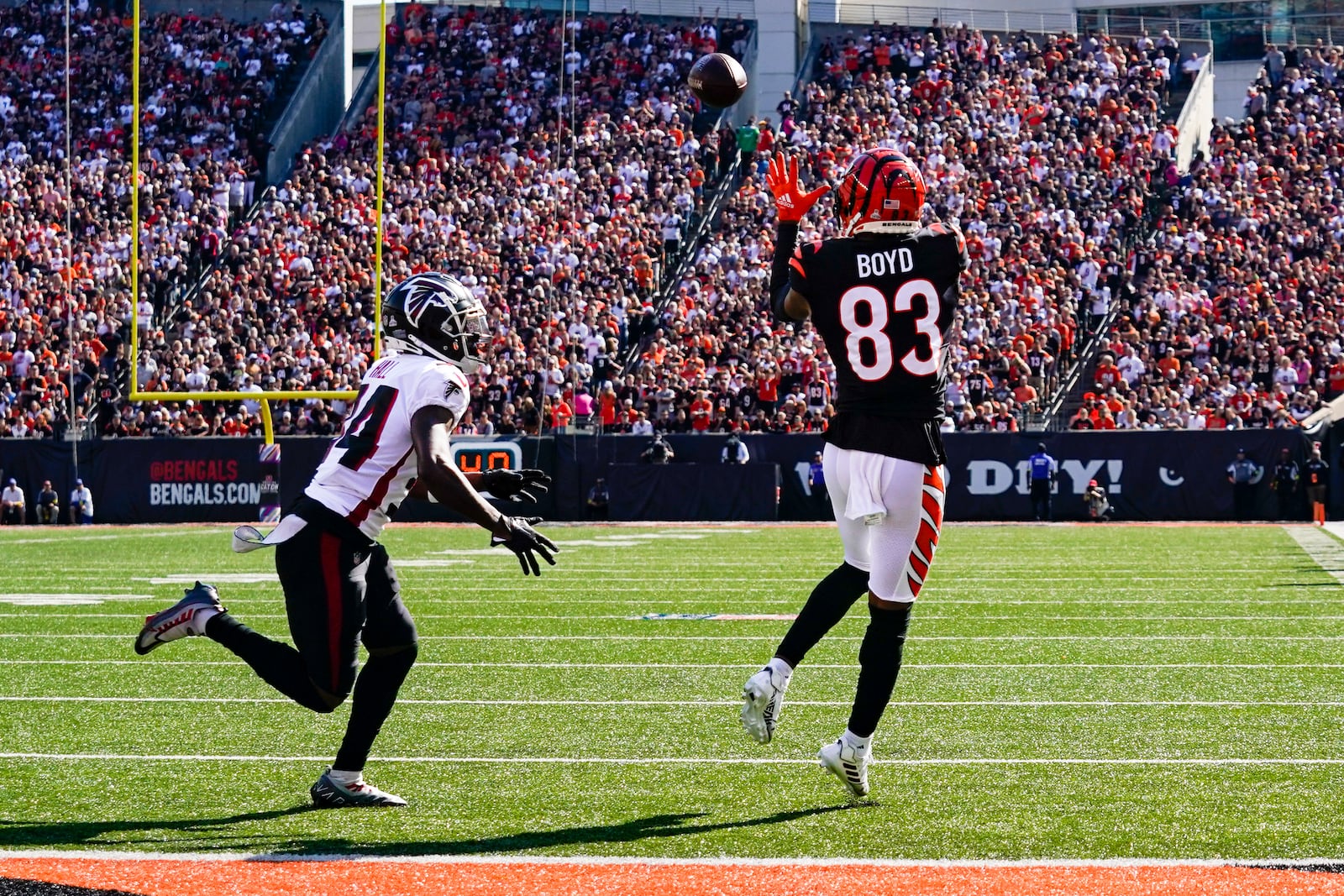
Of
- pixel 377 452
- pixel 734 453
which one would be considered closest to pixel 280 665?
pixel 377 452

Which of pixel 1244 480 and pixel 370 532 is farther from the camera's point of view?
pixel 1244 480

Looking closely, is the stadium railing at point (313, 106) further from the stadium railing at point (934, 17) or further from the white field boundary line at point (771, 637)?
the white field boundary line at point (771, 637)

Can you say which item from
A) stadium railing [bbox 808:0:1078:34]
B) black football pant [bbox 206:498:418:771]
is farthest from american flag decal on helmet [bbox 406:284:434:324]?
stadium railing [bbox 808:0:1078:34]

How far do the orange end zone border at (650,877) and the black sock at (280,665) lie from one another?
0.69 metres

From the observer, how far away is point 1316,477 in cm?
2411

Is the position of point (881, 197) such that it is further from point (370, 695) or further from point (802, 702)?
point (802, 702)

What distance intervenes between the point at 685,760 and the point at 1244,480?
2033 cm

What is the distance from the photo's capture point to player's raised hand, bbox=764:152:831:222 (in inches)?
216

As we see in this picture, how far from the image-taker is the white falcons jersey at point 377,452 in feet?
16.7

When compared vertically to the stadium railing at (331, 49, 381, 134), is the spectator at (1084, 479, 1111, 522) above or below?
below

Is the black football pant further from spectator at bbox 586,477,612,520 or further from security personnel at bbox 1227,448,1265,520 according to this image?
security personnel at bbox 1227,448,1265,520

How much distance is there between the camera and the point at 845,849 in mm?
4562

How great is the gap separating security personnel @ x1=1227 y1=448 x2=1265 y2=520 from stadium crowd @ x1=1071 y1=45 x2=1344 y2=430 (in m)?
0.68

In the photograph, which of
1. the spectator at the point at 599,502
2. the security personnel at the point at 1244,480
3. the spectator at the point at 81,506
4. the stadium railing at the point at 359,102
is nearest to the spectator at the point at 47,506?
the spectator at the point at 81,506
